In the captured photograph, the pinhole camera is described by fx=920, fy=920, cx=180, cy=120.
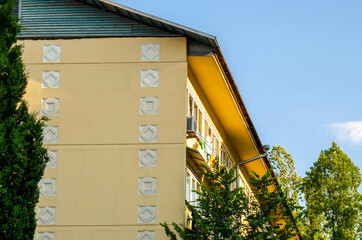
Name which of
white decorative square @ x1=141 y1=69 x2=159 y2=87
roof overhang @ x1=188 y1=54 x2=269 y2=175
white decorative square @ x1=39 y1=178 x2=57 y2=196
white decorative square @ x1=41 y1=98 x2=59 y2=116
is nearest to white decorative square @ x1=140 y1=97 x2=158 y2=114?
white decorative square @ x1=141 y1=69 x2=159 y2=87

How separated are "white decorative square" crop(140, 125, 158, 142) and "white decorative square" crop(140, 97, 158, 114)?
512 millimetres

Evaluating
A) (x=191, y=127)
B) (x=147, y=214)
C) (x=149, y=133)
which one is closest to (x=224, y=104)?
(x=191, y=127)

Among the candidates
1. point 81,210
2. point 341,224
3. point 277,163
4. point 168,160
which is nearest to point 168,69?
point 168,160

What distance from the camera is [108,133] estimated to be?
29734 mm

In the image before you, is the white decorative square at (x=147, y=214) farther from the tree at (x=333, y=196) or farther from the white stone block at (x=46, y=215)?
the tree at (x=333, y=196)

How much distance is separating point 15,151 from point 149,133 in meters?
8.54

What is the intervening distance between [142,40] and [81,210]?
5.90 m

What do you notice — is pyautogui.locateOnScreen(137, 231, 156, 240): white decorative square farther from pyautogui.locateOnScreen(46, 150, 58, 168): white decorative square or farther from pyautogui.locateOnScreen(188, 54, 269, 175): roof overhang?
pyautogui.locateOnScreen(188, 54, 269, 175): roof overhang

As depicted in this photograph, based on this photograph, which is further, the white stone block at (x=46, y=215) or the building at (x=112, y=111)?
the white stone block at (x=46, y=215)

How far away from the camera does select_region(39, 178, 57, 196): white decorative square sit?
29328 mm

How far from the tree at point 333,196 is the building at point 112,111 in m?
30.4

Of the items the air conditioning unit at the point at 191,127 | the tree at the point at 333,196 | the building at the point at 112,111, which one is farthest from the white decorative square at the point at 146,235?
the tree at the point at 333,196

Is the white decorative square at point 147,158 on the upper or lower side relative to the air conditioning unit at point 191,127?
lower

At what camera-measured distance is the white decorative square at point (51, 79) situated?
30266 millimetres
